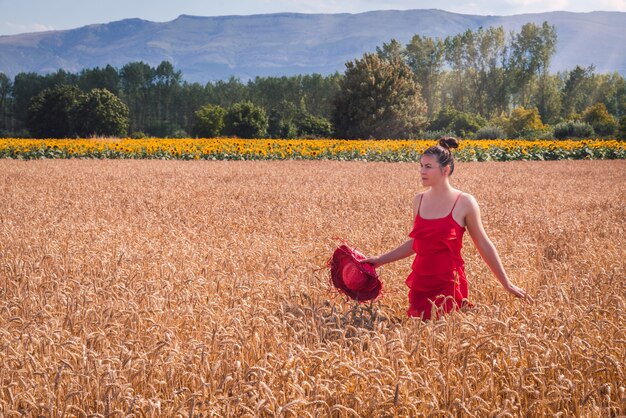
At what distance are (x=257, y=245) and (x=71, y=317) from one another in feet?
8.88

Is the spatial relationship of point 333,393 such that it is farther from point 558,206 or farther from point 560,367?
point 558,206

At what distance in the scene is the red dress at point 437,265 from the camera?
13.0 ft

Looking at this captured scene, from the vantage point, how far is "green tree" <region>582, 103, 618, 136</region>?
42.7 m

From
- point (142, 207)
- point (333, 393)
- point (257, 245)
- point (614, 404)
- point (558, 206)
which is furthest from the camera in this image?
point (558, 206)

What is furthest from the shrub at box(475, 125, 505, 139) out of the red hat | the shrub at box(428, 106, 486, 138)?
the red hat

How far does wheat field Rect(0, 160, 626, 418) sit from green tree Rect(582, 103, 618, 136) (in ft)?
114

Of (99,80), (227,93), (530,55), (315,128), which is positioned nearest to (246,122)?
(315,128)

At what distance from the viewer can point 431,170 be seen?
3980mm

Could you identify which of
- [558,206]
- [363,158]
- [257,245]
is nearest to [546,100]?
[363,158]

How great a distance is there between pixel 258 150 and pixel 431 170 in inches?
833

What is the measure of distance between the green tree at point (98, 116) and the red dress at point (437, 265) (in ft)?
173

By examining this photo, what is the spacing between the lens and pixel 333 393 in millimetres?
2615

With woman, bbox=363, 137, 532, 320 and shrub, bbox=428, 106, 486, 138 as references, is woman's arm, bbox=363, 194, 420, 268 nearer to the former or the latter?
woman, bbox=363, 137, 532, 320

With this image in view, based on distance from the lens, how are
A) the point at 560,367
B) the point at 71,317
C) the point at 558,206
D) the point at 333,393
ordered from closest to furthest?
the point at 333,393, the point at 560,367, the point at 71,317, the point at 558,206
